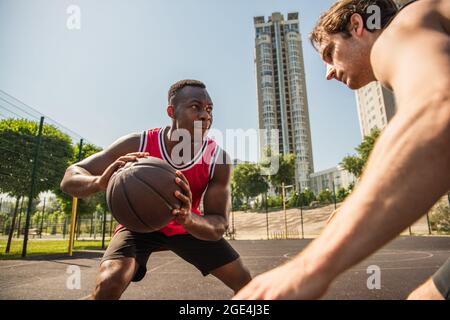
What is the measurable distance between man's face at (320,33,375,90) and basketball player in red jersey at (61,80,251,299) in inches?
55.2

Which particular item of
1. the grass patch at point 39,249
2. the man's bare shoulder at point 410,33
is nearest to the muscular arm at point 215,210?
the man's bare shoulder at point 410,33

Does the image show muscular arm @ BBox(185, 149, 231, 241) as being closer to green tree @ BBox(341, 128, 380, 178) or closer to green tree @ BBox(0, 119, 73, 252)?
green tree @ BBox(0, 119, 73, 252)

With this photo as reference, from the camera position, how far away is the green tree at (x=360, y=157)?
3647cm

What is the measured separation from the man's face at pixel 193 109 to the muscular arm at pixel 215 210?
47 centimetres

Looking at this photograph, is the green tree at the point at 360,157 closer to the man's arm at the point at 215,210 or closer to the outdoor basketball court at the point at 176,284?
the outdoor basketball court at the point at 176,284

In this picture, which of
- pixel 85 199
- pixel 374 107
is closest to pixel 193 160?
pixel 85 199

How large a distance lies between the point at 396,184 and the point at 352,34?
45.5 inches

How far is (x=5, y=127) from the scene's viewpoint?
583 inches

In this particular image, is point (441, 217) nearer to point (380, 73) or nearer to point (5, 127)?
point (380, 73)

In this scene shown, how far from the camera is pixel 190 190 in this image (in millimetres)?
2387

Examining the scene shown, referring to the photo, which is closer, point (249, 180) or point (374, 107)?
point (249, 180)

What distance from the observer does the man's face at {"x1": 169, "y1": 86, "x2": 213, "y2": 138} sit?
2.84 meters

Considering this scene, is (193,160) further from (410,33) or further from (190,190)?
(410,33)

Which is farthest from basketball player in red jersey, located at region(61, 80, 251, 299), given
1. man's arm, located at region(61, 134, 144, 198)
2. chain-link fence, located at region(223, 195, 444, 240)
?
chain-link fence, located at region(223, 195, 444, 240)
